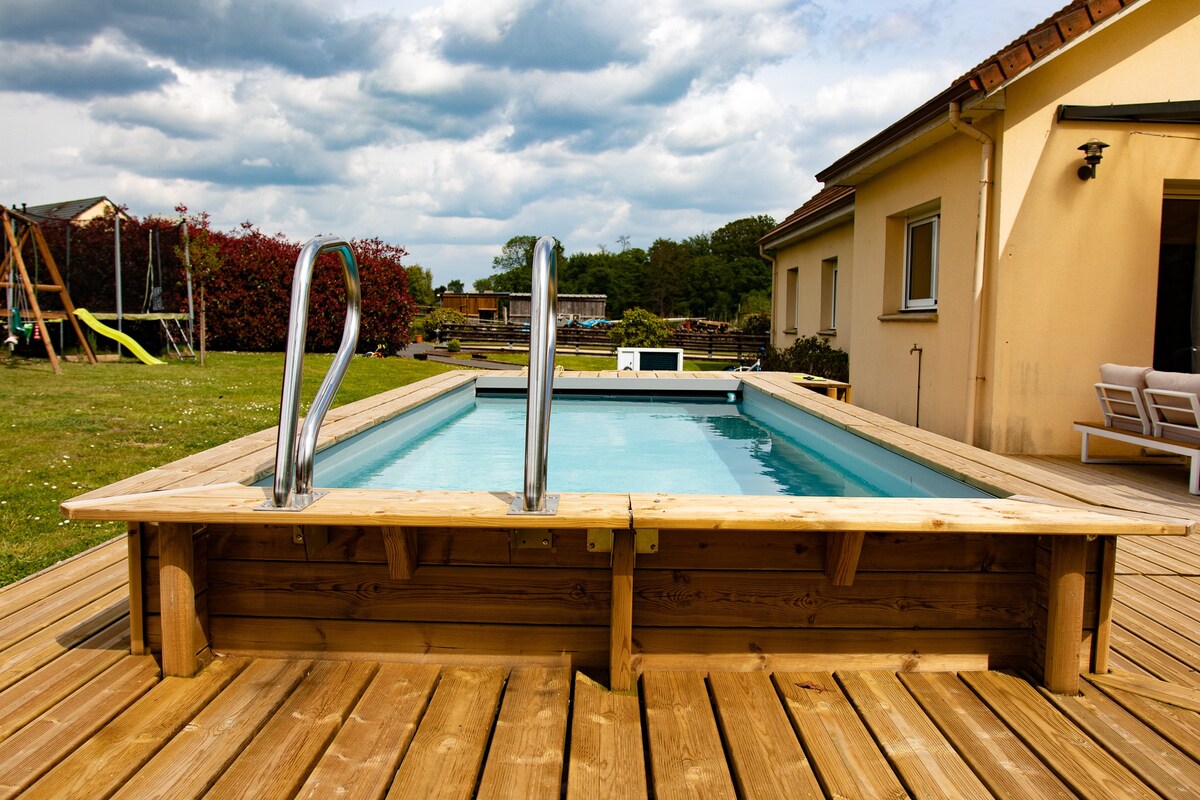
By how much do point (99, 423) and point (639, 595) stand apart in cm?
617

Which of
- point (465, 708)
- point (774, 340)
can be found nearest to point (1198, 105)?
point (465, 708)

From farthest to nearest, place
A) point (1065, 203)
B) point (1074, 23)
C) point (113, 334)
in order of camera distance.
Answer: point (113, 334)
point (1065, 203)
point (1074, 23)

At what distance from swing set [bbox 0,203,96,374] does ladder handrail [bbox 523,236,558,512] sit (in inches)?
422

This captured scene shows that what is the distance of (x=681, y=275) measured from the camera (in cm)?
6006

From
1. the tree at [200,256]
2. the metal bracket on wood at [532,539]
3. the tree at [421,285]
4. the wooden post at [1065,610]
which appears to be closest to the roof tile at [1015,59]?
the wooden post at [1065,610]

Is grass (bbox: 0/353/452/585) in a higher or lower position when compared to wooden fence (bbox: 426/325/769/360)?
lower

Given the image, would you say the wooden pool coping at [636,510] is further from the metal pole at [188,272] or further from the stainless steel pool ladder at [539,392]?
the metal pole at [188,272]

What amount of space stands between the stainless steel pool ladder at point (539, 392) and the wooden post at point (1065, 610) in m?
1.36

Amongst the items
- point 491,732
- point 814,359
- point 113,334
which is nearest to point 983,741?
point 491,732

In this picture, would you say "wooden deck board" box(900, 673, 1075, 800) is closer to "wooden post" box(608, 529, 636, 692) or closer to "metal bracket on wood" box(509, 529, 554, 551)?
"wooden post" box(608, 529, 636, 692)

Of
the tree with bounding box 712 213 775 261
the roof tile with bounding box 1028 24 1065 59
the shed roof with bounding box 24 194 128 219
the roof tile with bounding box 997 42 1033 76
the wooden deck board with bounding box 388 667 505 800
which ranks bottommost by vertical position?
the wooden deck board with bounding box 388 667 505 800

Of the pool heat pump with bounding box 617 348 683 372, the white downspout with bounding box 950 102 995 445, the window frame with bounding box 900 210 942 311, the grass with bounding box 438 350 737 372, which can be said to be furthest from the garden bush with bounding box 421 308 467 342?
the white downspout with bounding box 950 102 995 445

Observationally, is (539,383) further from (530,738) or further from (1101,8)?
(1101,8)

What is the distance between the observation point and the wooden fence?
1872 centimetres
